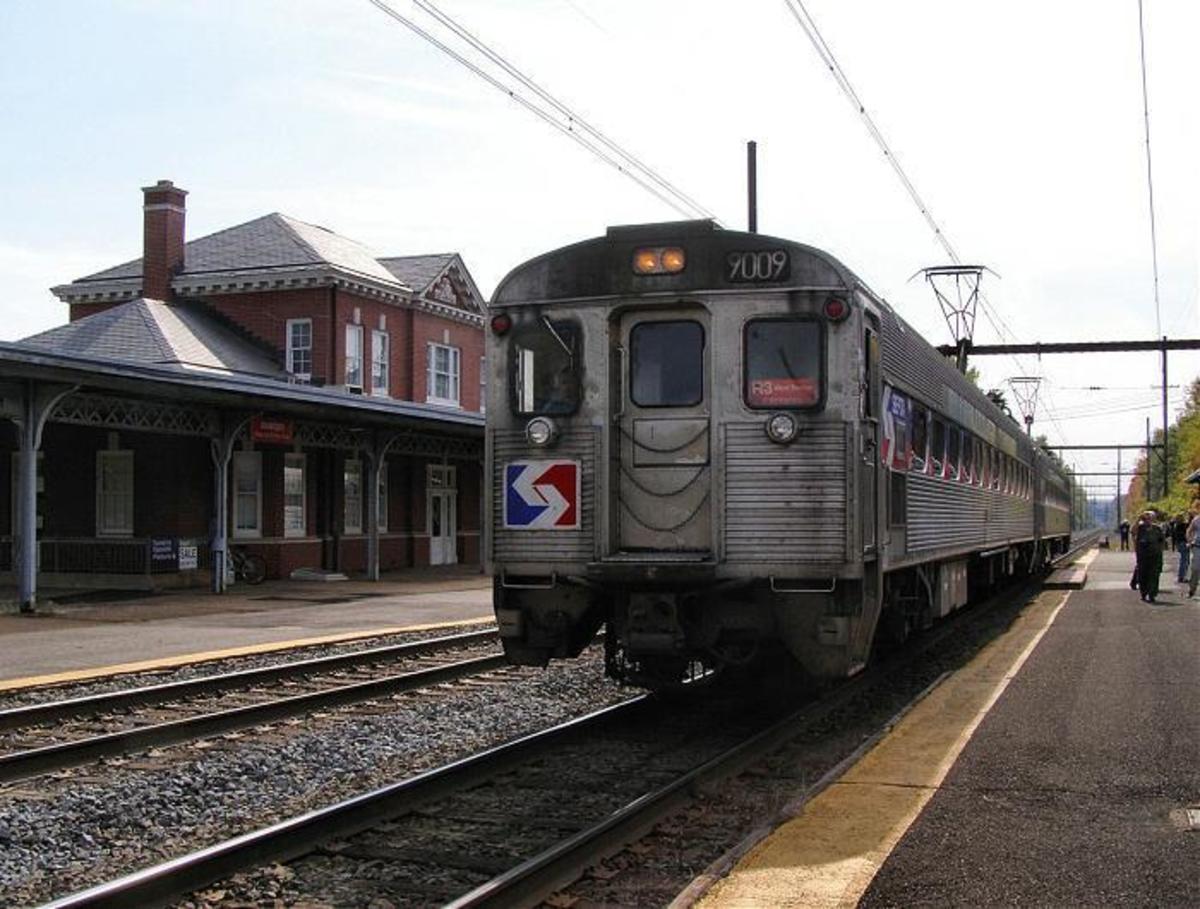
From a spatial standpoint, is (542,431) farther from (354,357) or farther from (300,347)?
(354,357)

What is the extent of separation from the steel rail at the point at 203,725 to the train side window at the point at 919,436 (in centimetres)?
456

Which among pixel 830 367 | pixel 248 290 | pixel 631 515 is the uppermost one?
pixel 248 290

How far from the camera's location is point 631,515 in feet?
27.6

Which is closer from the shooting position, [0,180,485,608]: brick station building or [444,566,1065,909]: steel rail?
[444,566,1065,909]: steel rail

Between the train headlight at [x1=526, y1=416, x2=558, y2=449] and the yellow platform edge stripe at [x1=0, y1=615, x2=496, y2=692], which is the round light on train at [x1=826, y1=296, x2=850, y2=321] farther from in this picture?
the yellow platform edge stripe at [x1=0, y1=615, x2=496, y2=692]

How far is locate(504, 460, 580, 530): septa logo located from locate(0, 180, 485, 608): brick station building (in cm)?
1114

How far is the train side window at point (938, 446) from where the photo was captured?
11781 mm

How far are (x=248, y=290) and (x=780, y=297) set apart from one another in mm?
27609

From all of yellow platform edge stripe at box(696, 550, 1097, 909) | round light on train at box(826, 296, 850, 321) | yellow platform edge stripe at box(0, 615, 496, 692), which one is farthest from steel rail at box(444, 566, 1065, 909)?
yellow platform edge stripe at box(0, 615, 496, 692)

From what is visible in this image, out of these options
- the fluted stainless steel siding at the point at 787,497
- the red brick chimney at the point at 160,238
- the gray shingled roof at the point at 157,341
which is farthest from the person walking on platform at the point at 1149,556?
the red brick chimney at the point at 160,238

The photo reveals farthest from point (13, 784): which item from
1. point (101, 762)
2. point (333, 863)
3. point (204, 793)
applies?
point (333, 863)

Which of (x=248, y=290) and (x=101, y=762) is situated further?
(x=248, y=290)

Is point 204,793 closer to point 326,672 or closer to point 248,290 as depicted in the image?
point 326,672

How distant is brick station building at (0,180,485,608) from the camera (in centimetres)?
2131
